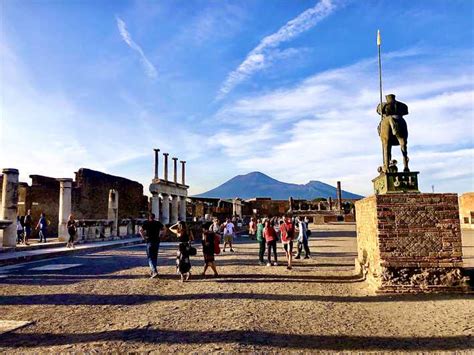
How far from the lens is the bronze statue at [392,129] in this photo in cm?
776

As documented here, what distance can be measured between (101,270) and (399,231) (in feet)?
25.0

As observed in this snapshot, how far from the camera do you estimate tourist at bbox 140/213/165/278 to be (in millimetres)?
9086

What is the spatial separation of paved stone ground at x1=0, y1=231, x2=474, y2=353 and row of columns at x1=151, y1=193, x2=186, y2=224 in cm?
1766

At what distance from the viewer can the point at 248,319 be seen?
5.29 meters

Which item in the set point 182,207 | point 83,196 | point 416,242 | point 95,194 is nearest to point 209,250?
point 416,242

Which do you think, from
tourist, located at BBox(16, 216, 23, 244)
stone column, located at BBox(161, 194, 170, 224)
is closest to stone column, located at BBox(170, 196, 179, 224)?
stone column, located at BBox(161, 194, 170, 224)

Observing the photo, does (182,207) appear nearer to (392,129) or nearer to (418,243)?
(392,129)

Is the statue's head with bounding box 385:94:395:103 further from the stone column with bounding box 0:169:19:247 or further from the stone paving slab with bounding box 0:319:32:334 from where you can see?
the stone column with bounding box 0:169:19:247

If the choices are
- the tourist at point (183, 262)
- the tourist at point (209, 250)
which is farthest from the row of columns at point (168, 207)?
the tourist at point (183, 262)

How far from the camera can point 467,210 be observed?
35.1 metres

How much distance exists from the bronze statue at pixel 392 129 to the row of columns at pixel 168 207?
20.5 meters

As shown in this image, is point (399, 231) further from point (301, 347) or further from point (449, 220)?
point (301, 347)

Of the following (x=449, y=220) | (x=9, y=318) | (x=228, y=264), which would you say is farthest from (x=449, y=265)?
(x=9, y=318)

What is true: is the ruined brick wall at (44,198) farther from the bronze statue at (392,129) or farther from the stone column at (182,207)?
the bronze statue at (392,129)
